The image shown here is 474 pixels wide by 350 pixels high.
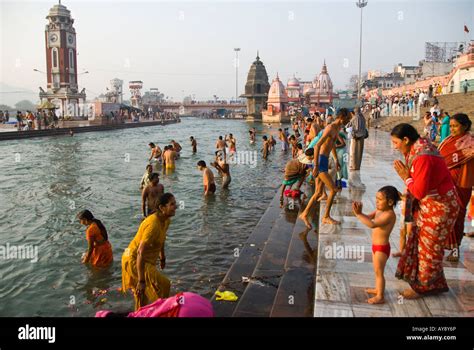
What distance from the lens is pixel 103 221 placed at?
8.77 meters

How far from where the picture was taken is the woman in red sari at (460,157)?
411 cm

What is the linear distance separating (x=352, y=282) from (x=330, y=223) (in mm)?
1825

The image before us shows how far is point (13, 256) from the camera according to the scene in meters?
6.90

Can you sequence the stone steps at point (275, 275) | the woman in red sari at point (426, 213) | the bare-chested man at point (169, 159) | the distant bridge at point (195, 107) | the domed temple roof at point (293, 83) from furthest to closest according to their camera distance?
the distant bridge at point (195, 107) → the domed temple roof at point (293, 83) → the bare-chested man at point (169, 159) → the stone steps at point (275, 275) → the woman in red sari at point (426, 213)

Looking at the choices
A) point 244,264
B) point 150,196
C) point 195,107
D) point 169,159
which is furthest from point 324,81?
point 244,264

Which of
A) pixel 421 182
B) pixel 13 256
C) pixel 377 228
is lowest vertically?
pixel 13 256

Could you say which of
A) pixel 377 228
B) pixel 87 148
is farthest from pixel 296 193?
pixel 87 148

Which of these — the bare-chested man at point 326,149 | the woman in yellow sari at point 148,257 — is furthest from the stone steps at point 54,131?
the woman in yellow sari at point 148,257

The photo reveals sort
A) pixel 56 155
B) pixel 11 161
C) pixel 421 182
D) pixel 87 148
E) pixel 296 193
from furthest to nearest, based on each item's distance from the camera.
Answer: pixel 87 148 < pixel 56 155 < pixel 11 161 < pixel 296 193 < pixel 421 182

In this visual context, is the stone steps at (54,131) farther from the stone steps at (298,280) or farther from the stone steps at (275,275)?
the stone steps at (298,280)

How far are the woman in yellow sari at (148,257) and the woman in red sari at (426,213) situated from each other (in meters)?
2.08

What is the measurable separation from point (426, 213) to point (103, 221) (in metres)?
7.02

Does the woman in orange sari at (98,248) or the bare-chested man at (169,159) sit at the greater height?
the bare-chested man at (169,159)
